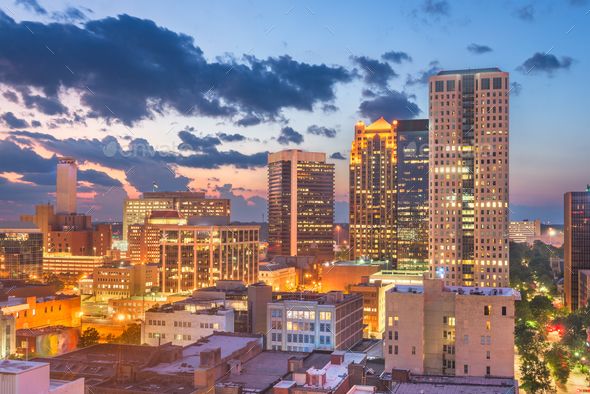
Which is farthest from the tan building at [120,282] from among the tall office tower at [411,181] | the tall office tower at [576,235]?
the tall office tower at [576,235]

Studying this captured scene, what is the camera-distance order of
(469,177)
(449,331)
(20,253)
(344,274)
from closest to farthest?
(449,331)
(469,177)
(344,274)
(20,253)

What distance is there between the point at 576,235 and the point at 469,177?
22.3 metres

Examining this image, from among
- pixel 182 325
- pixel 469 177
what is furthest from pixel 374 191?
pixel 182 325

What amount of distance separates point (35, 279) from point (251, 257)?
131 feet

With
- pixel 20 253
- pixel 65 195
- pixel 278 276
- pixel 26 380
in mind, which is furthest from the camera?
pixel 65 195

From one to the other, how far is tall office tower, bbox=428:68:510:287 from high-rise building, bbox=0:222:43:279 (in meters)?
74.3

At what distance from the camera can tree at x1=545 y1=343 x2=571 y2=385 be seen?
177 ft

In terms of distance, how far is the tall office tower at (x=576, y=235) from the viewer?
105125 millimetres

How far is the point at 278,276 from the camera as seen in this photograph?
138m

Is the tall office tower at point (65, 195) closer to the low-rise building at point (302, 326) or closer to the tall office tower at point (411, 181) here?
the tall office tower at point (411, 181)

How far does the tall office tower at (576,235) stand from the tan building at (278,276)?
180 feet

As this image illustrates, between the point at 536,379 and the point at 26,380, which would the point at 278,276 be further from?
the point at 26,380

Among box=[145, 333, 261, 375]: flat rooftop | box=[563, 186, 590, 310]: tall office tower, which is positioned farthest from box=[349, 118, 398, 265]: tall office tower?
box=[145, 333, 261, 375]: flat rooftop

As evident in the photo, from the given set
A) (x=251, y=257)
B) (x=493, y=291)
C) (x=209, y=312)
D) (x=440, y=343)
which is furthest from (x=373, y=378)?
(x=251, y=257)
